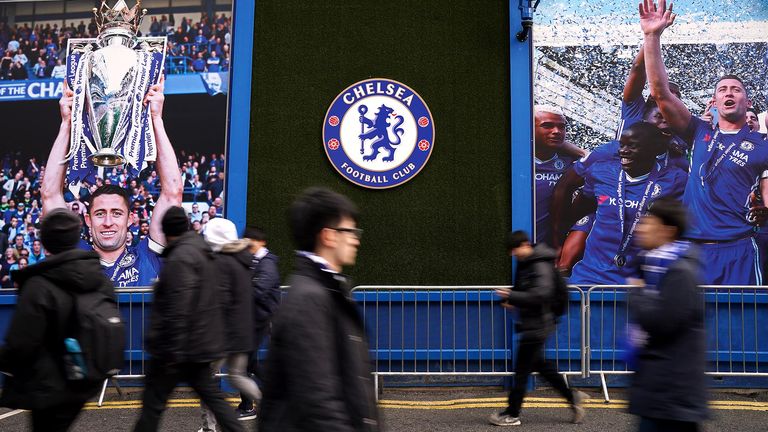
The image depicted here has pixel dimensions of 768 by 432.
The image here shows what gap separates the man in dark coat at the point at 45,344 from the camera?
139 inches

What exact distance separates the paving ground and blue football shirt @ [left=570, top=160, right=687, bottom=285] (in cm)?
133

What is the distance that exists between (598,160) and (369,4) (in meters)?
3.34

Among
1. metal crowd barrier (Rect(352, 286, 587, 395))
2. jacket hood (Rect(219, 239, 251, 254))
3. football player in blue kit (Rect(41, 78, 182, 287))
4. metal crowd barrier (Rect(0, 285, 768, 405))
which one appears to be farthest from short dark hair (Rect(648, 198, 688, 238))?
football player in blue kit (Rect(41, 78, 182, 287))

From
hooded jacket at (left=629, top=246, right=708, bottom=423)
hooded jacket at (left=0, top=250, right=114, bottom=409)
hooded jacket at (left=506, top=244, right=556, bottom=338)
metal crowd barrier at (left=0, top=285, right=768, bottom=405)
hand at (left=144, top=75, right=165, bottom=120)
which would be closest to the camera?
hooded jacket at (left=629, top=246, right=708, bottom=423)

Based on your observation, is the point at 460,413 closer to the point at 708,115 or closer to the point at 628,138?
the point at 628,138

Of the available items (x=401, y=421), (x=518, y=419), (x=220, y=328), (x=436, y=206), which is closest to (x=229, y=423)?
(x=220, y=328)

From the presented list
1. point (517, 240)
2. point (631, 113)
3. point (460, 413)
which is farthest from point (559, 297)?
point (631, 113)

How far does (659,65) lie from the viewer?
861 cm

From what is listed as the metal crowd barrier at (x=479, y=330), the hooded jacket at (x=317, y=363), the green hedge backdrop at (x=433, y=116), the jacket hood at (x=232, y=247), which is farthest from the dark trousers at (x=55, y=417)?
the green hedge backdrop at (x=433, y=116)

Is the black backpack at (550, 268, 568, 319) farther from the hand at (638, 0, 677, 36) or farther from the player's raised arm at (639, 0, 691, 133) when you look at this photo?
the hand at (638, 0, 677, 36)

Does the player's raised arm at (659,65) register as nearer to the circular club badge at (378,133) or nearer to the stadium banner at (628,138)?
the stadium banner at (628,138)

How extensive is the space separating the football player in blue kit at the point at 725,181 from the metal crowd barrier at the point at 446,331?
175cm

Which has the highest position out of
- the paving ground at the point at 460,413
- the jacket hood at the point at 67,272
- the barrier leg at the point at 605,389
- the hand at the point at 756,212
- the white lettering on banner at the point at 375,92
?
the white lettering on banner at the point at 375,92

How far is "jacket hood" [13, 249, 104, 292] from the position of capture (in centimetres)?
362
